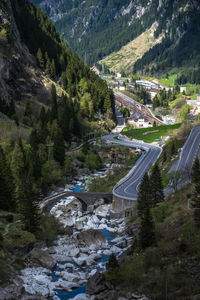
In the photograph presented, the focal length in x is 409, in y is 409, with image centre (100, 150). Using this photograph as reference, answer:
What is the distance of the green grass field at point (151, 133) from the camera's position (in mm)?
172375

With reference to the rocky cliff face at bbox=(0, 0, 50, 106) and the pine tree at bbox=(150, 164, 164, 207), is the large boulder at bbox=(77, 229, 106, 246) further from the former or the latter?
the rocky cliff face at bbox=(0, 0, 50, 106)

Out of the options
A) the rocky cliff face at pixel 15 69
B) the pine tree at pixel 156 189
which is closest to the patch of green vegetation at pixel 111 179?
the pine tree at pixel 156 189

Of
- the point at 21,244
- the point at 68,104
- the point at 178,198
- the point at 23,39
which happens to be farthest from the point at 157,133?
the point at 21,244

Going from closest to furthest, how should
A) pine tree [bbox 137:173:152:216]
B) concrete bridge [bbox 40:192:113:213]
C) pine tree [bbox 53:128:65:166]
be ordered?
pine tree [bbox 137:173:152:216]
concrete bridge [bbox 40:192:113:213]
pine tree [bbox 53:128:65:166]

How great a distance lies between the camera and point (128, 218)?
86.1 metres

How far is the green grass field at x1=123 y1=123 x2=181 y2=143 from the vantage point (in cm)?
17238

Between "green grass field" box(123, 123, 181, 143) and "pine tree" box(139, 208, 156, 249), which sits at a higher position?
"pine tree" box(139, 208, 156, 249)

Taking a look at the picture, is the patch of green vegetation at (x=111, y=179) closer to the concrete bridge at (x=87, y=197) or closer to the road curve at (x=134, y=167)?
the road curve at (x=134, y=167)

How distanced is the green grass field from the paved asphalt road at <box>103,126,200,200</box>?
928cm

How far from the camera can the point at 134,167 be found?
415 ft

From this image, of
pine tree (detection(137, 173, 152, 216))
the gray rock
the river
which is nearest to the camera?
the river

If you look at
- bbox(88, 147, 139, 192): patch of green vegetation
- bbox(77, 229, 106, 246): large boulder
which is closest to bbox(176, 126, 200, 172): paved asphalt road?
bbox(88, 147, 139, 192): patch of green vegetation

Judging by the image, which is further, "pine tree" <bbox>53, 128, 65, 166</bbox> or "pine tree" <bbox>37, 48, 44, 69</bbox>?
"pine tree" <bbox>37, 48, 44, 69</bbox>

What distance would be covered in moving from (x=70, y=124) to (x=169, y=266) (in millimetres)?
107014
